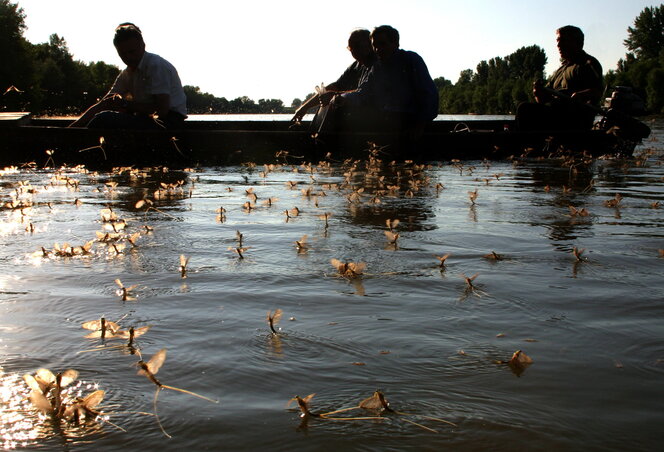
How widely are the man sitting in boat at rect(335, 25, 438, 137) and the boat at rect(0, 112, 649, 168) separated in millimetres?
317

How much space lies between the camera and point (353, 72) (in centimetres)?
1117

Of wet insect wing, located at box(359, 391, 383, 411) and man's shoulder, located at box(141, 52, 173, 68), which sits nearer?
wet insect wing, located at box(359, 391, 383, 411)

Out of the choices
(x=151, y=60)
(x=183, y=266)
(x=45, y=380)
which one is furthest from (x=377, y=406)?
(x=151, y=60)

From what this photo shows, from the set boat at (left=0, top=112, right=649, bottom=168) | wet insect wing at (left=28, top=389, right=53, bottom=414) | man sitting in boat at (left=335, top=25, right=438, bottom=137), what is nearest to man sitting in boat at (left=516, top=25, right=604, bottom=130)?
boat at (left=0, top=112, right=649, bottom=168)

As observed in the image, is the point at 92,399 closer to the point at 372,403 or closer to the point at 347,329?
the point at 372,403

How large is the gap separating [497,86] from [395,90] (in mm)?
143207

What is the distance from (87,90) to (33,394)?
10658 cm

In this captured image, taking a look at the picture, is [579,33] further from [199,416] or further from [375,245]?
[199,416]

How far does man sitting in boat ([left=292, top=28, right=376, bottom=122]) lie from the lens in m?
10.3

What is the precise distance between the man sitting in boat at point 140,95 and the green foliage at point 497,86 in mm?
110250

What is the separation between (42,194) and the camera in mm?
6375

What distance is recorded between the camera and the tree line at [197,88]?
2322 inches

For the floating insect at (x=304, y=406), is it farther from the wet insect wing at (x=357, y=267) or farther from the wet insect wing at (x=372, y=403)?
the wet insect wing at (x=357, y=267)

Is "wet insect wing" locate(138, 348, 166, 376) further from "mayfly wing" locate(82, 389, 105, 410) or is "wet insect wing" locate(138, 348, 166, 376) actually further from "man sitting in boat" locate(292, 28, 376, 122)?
"man sitting in boat" locate(292, 28, 376, 122)
